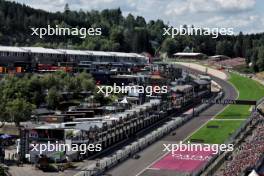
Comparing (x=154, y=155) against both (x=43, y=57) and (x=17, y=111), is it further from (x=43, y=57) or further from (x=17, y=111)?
(x=43, y=57)

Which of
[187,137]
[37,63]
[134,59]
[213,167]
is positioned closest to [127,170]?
[213,167]

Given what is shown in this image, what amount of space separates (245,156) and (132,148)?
13.4 meters

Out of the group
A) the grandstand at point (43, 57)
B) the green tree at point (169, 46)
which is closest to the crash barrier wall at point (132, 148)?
the grandstand at point (43, 57)

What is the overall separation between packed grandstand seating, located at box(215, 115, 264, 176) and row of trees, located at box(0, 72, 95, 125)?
87.9 ft

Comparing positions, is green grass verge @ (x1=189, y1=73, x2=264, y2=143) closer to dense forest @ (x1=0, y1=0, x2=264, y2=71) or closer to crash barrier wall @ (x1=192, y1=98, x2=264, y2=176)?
crash barrier wall @ (x1=192, y1=98, x2=264, y2=176)

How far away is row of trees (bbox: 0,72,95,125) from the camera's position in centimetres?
6800

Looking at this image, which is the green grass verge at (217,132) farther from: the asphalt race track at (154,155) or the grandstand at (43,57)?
the grandstand at (43,57)

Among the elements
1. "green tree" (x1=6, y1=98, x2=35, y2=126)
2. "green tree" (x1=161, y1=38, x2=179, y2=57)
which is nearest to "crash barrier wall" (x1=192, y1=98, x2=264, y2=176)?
"green tree" (x1=6, y1=98, x2=35, y2=126)

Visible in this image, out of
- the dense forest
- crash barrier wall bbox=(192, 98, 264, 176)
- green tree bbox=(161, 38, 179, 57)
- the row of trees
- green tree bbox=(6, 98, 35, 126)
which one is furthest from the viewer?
green tree bbox=(161, 38, 179, 57)

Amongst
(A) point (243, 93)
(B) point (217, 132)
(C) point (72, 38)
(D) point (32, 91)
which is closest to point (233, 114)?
(B) point (217, 132)

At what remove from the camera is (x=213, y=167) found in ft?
166

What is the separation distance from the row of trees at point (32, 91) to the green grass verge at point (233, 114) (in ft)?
72.5

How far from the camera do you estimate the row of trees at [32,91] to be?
68.0 metres

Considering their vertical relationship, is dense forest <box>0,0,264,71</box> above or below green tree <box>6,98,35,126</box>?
above
